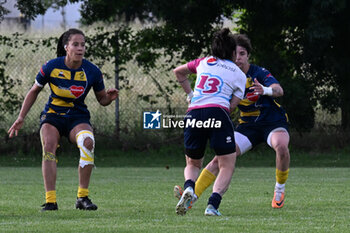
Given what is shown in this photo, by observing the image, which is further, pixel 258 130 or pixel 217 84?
pixel 258 130

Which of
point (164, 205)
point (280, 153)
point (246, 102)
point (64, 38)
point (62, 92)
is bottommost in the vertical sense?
point (164, 205)

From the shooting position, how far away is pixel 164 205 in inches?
349

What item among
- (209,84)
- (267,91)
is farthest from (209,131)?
(267,91)

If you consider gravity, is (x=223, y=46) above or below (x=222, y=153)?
above

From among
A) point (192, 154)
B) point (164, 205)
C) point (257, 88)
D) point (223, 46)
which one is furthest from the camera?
point (164, 205)

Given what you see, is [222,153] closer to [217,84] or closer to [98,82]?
[217,84]

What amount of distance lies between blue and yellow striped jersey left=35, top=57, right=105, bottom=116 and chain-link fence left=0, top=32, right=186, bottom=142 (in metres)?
11.1

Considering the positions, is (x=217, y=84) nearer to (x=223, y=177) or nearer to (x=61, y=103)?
(x=223, y=177)

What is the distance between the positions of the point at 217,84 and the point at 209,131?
0.43m

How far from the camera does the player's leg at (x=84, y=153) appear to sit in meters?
8.27

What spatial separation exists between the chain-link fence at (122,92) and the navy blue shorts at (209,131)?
39.1 feet

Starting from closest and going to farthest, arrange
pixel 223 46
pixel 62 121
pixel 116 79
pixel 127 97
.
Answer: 1. pixel 223 46
2. pixel 62 121
3. pixel 116 79
4. pixel 127 97

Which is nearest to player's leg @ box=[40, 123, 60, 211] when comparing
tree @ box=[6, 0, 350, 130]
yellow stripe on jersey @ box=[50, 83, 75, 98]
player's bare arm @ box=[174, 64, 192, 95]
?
yellow stripe on jersey @ box=[50, 83, 75, 98]

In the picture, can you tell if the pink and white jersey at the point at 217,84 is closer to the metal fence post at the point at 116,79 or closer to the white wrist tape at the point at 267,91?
the white wrist tape at the point at 267,91
